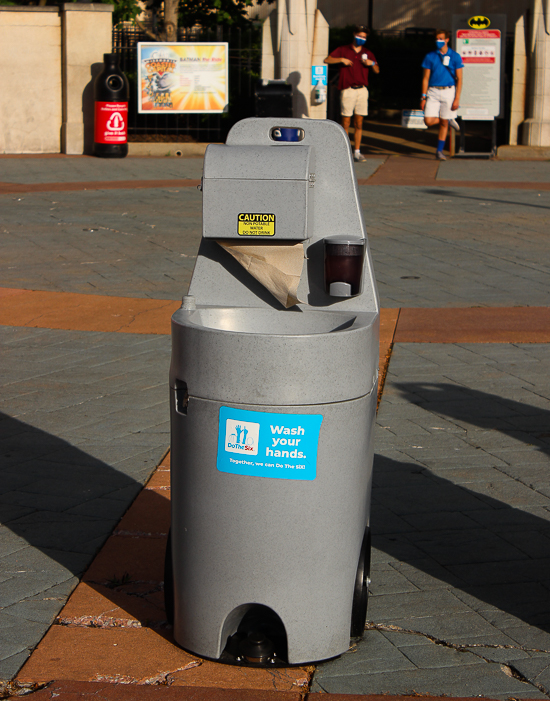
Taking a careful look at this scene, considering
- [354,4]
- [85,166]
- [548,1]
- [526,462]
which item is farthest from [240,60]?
[354,4]

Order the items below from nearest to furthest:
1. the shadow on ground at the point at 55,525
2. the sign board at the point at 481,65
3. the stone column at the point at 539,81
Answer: the shadow on ground at the point at 55,525, the sign board at the point at 481,65, the stone column at the point at 539,81

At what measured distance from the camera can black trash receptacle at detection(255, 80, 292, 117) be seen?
53.4 feet

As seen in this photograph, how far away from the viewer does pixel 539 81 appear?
1703 centimetres

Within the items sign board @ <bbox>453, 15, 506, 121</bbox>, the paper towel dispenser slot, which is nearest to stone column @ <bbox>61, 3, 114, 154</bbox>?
sign board @ <bbox>453, 15, 506, 121</bbox>

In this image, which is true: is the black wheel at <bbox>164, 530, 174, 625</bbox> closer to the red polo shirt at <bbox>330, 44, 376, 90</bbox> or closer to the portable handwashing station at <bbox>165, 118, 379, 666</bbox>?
the portable handwashing station at <bbox>165, 118, 379, 666</bbox>

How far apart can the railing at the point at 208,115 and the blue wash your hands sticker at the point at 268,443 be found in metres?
15.9

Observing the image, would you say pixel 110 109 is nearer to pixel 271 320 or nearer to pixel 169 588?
pixel 271 320

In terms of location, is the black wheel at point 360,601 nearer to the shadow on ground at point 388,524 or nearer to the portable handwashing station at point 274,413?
the portable handwashing station at point 274,413

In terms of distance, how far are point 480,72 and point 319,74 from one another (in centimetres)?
331

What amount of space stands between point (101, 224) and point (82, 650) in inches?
324

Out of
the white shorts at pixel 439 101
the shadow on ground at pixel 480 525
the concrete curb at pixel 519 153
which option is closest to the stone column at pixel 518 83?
the concrete curb at pixel 519 153

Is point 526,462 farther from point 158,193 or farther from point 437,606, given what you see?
point 158,193

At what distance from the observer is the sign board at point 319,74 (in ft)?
59.3

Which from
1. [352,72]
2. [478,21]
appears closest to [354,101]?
[352,72]
